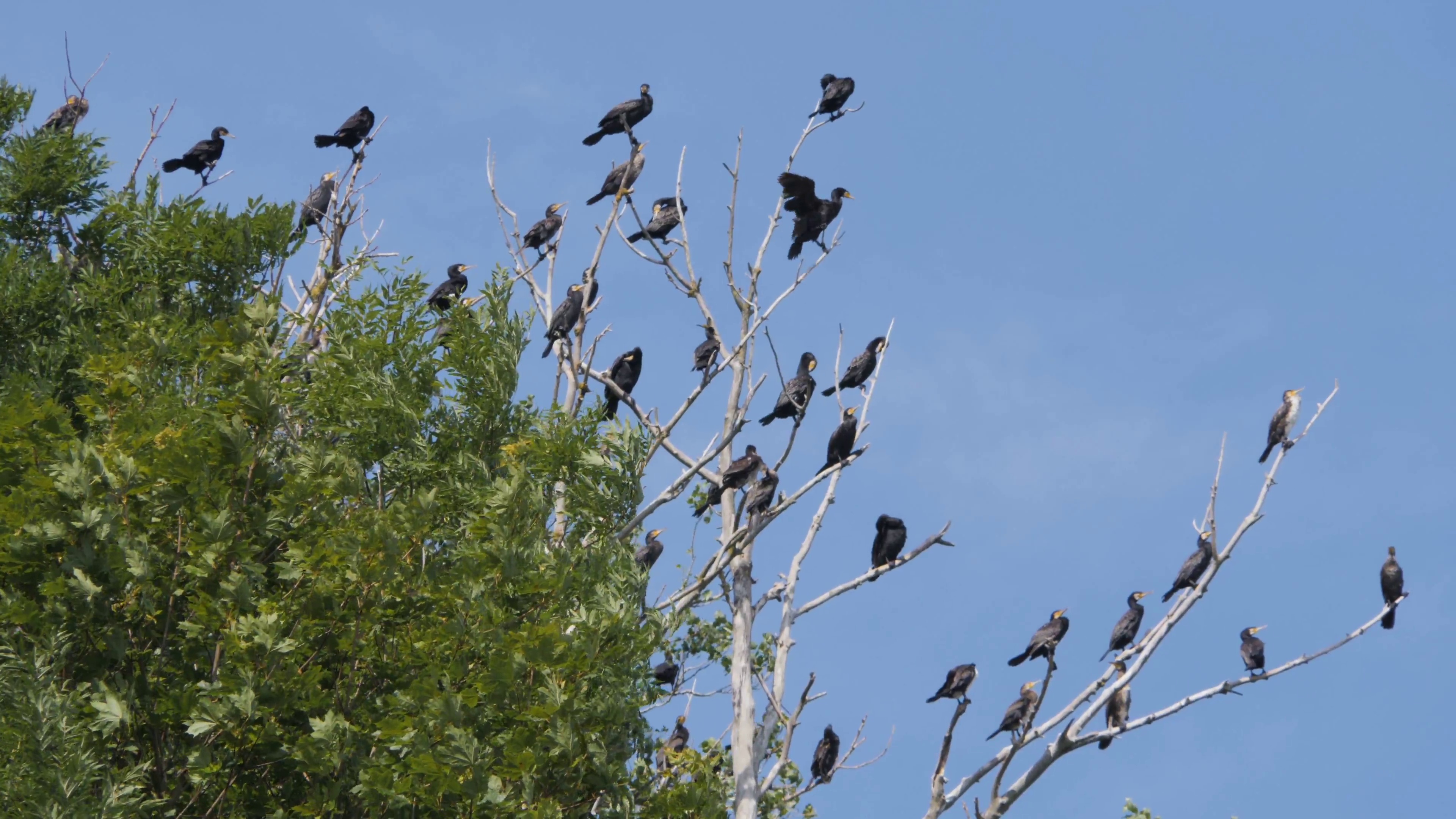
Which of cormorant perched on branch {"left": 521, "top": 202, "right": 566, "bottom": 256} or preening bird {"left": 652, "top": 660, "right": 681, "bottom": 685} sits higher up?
cormorant perched on branch {"left": 521, "top": 202, "right": 566, "bottom": 256}

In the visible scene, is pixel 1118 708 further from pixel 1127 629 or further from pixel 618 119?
pixel 618 119

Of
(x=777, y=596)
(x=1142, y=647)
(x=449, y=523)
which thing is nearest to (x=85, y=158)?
(x=449, y=523)

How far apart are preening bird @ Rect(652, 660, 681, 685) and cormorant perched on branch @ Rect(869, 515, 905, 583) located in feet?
8.90

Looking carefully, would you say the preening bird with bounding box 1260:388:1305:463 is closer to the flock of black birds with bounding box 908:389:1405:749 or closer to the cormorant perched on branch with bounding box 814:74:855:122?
the flock of black birds with bounding box 908:389:1405:749

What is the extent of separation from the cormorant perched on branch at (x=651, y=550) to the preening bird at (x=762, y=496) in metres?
3.83

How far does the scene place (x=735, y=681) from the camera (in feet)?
37.3

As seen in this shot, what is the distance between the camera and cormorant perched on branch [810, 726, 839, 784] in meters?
13.1

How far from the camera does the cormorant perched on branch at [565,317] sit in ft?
40.7

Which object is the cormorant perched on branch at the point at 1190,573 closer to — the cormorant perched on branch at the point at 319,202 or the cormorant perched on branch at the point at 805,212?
the cormorant perched on branch at the point at 805,212

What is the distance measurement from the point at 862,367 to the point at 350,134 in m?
6.44

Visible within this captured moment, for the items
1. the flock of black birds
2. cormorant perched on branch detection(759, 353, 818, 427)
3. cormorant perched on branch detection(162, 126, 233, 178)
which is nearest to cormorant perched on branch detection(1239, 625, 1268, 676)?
the flock of black birds

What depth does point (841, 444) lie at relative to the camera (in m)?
12.1

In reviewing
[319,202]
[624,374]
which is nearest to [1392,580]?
[624,374]

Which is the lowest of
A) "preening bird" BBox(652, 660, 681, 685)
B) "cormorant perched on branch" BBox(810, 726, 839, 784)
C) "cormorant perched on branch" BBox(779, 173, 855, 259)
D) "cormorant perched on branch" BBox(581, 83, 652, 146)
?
"cormorant perched on branch" BBox(810, 726, 839, 784)
